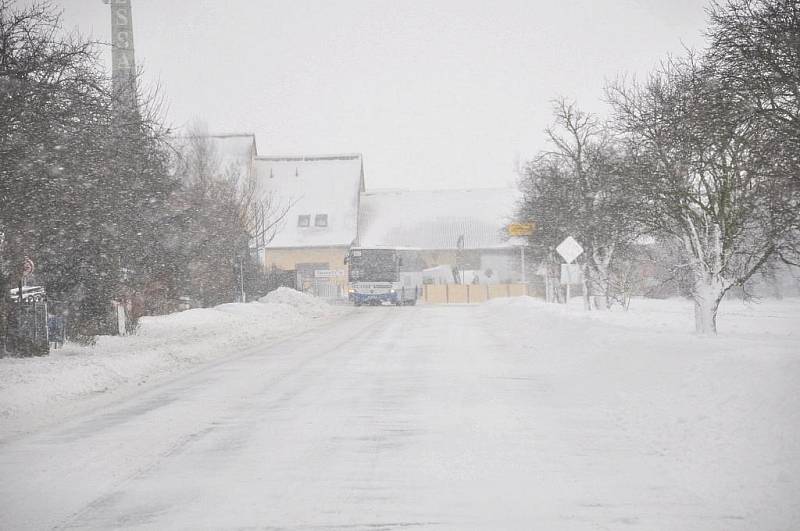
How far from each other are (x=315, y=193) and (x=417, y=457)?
6964 cm

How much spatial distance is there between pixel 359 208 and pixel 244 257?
39607mm

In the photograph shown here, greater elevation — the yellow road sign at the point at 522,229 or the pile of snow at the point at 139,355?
the yellow road sign at the point at 522,229

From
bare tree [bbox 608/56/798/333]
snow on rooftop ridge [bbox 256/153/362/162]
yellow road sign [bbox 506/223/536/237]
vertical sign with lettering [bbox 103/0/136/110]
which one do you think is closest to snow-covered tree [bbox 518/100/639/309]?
yellow road sign [bbox 506/223/536/237]

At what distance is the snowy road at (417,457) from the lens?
18.5 feet

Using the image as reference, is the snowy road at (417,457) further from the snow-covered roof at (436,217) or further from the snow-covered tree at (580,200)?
the snow-covered roof at (436,217)

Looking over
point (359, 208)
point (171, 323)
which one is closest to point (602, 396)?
point (171, 323)

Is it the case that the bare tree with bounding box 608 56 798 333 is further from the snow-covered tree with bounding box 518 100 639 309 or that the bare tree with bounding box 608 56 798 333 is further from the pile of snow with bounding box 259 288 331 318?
the pile of snow with bounding box 259 288 331 318

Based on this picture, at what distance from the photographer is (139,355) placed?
1681 cm

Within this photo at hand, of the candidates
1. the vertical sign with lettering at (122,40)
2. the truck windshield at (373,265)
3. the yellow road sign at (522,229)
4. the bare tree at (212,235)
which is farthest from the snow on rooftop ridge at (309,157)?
the vertical sign with lettering at (122,40)

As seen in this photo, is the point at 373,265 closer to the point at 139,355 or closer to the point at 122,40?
the point at 122,40

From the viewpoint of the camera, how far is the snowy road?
5648 mm

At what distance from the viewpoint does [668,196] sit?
1806 centimetres

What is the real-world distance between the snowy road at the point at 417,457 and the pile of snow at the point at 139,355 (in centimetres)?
124

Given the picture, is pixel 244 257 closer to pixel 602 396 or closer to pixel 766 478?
pixel 602 396
